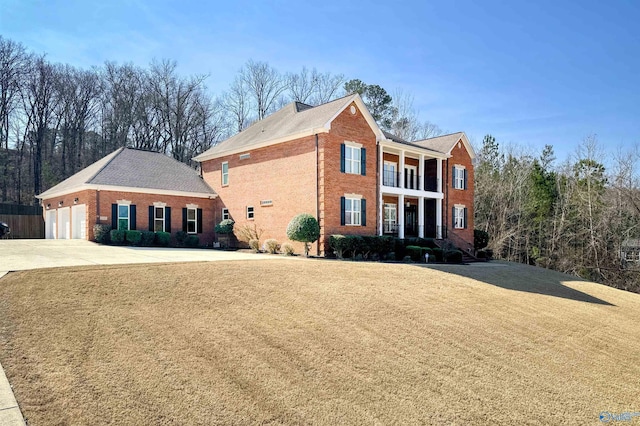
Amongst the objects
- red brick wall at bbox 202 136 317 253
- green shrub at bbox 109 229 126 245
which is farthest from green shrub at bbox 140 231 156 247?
red brick wall at bbox 202 136 317 253

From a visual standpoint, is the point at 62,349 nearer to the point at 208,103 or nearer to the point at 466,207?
the point at 466,207

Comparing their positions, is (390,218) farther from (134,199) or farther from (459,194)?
(134,199)

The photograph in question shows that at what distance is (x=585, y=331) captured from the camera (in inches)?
471

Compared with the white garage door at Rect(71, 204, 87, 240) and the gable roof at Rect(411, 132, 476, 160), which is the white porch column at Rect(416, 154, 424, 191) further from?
the white garage door at Rect(71, 204, 87, 240)

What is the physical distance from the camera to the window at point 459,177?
3086 cm

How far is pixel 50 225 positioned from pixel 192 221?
11.0 m

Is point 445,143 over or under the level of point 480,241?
over

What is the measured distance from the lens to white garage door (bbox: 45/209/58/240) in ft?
98.7

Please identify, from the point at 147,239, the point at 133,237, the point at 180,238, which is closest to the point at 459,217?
the point at 180,238

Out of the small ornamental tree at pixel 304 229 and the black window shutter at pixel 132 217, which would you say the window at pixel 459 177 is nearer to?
the small ornamental tree at pixel 304 229

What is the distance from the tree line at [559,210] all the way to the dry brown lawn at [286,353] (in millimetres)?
23946

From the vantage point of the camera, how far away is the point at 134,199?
25.8 m

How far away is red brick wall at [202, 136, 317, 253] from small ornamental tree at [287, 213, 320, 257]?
2.95ft

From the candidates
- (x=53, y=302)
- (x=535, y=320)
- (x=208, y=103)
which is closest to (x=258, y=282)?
(x=53, y=302)
